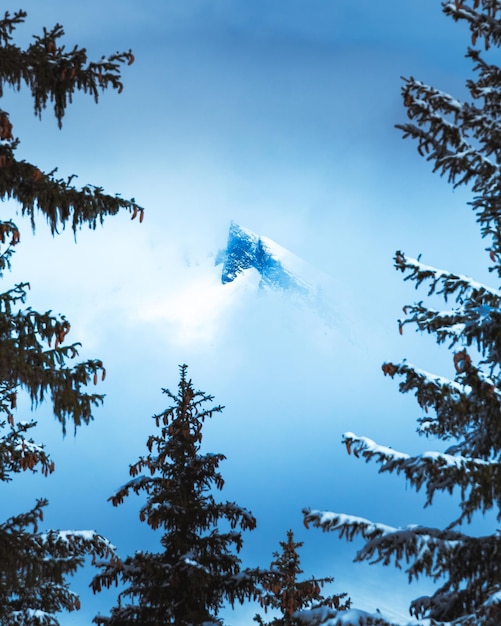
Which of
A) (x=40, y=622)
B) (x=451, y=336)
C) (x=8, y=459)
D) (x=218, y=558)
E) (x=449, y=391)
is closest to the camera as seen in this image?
(x=449, y=391)

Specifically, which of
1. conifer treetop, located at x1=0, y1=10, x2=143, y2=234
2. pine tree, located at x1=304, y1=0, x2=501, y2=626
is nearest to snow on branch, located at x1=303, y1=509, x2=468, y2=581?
pine tree, located at x1=304, y1=0, x2=501, y2=626

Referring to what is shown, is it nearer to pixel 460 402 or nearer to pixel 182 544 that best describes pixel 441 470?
pixel 460 402

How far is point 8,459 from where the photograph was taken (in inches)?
527

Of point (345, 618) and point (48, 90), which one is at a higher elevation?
point (48, 90)

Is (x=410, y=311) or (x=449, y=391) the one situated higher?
(x=410, y=311)

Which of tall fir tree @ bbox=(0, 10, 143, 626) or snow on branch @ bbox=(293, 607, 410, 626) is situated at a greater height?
tall fir tree @ bbox=(0, 10, 143, 626)

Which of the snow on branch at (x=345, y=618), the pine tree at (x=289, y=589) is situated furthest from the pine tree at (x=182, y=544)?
the snow on branch at (x=345, y=618)

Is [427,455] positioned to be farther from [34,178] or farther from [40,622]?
[40,622]

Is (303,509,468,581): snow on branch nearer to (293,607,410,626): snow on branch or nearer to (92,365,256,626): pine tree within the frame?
(293,607,410,626): snow on branch

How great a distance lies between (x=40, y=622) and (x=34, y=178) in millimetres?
7116

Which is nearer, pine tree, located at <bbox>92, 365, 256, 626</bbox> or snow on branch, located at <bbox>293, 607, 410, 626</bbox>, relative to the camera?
snow on branch, located at <bbox>293, 607, 410, 626</bbox>

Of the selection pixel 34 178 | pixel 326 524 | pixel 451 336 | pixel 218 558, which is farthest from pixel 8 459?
pixel 451 336

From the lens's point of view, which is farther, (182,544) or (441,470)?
(182,544)

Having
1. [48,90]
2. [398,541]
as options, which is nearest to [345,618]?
[398,541]
